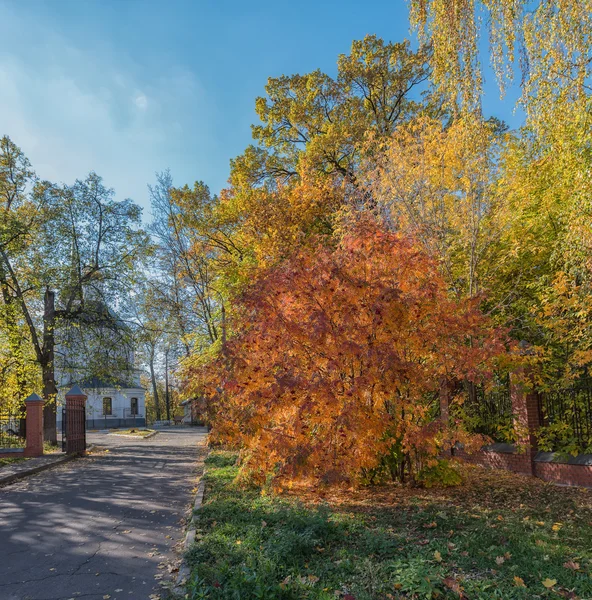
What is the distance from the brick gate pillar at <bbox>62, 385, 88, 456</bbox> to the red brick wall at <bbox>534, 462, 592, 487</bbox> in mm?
15273

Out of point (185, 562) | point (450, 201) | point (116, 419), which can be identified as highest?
point (450, 201)

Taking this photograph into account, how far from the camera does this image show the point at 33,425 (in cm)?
1739

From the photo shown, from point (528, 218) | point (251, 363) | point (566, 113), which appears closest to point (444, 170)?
point (528, 218)

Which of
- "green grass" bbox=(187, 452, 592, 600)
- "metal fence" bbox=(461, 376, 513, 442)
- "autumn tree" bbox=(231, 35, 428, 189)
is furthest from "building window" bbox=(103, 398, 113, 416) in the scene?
"green grass" bbox=(187, 452, 592, 600)

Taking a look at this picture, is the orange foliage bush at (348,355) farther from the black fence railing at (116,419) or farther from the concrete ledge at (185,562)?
the black fence railing at (116,419)

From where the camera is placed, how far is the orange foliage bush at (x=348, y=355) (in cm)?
706

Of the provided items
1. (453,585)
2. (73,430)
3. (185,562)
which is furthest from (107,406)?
(453,585)

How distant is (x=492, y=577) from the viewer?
4383 mm

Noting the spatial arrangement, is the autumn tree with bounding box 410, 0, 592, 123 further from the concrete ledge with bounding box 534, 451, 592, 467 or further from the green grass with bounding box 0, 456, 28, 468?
the green grass with bounding box 0, 456, 28, 468

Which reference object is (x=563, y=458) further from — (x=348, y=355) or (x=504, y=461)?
(x=348, y=355)

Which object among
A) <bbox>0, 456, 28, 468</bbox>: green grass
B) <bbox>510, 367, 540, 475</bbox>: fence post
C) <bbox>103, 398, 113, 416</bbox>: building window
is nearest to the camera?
<bbox>510, 367, 540, 475</bbox>: fence post

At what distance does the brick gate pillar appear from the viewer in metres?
18.4

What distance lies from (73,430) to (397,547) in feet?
53.7

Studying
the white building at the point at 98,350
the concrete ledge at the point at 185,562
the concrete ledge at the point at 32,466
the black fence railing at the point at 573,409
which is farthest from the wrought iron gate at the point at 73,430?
the black fence railing at the point at 573,409
